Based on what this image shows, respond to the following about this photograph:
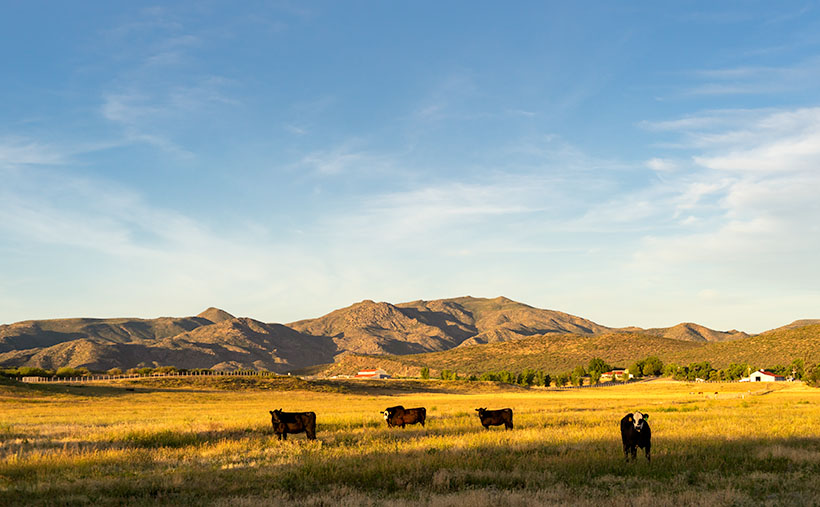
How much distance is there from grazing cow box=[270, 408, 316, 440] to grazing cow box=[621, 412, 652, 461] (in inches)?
429

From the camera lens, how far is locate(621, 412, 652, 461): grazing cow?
16.1 metres

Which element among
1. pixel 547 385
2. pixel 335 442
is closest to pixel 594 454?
pixel 335 442

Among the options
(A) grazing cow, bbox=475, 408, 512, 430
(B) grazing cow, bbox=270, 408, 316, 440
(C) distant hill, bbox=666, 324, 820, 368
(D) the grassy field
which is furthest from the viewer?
(C) distant hill, bbox=666, 324, 820, 368

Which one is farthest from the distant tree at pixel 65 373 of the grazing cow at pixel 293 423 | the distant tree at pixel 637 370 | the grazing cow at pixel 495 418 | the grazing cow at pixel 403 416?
the distant tree at pixel 637 370

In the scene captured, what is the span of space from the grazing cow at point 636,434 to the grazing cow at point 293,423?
10890 millimetres

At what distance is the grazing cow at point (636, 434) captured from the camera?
635 inches

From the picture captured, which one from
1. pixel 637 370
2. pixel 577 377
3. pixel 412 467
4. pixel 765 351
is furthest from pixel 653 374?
pixel 412 467

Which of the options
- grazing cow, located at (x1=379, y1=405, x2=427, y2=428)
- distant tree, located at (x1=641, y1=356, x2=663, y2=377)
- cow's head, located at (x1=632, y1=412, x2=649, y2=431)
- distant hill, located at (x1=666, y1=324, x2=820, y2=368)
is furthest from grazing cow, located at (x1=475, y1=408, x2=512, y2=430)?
distant tree, located at (x1=641, y1=356, x2=663, y2=377)

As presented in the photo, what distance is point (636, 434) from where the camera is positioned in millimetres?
16281

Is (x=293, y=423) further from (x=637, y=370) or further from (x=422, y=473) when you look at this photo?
(x=637, y=370)

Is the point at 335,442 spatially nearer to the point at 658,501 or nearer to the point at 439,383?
the point at 658,501

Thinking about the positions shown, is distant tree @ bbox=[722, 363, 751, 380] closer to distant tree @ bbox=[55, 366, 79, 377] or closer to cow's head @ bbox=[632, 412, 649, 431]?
distant tree @ bbox=[55, 366, 79, 377]

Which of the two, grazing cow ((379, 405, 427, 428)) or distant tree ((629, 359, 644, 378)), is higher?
grazing cow ((379, 405, 427, 428))

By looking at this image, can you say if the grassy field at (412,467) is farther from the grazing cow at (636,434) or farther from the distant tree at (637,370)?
the distant tree at (637,370)
